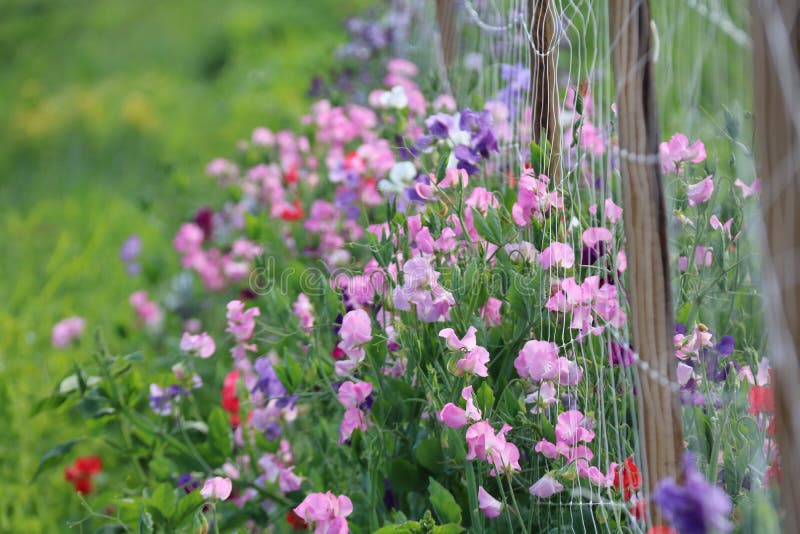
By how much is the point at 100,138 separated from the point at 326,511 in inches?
198

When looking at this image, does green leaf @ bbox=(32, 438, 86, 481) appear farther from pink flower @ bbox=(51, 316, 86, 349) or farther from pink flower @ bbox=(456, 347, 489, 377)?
pink flower @ bbox=(51, 316, 86, 349)

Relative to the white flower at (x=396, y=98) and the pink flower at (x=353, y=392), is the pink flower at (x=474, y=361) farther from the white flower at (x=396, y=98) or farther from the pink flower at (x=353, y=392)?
the white flower at (x=396, y=98)

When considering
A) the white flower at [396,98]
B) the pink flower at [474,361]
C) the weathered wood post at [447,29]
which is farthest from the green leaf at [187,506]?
the weathered wood post at [447,29]

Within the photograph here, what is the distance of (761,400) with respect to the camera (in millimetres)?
1053

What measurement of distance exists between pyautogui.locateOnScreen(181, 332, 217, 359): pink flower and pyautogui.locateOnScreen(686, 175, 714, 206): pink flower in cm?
86

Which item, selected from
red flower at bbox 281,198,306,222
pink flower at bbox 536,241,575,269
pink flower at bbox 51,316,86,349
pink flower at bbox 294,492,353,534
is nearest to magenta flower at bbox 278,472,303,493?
pink flower at bbox 294,492,353,534

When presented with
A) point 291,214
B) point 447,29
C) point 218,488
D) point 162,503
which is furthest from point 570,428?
point 447,29

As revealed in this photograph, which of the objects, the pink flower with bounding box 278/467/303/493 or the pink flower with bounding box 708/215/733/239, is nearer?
the pink flower with bounding box 708/215/733/239

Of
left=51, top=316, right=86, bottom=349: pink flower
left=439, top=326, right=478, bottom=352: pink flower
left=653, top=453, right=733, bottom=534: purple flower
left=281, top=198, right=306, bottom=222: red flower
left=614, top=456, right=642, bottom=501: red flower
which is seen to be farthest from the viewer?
left=51, top=316, right=86, bottom=349: pink flower

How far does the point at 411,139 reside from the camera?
2205 mm

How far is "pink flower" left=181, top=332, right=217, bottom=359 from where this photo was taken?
1.66m

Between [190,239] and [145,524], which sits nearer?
[145,524]

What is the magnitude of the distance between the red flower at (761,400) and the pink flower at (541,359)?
24 centimetres

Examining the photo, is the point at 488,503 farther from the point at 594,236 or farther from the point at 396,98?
the point at 396,98
